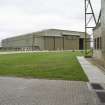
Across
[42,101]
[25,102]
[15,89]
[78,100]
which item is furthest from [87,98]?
[15,89]

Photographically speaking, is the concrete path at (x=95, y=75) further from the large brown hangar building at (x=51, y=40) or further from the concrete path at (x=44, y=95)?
the large brown hangar building at (x=51, y=40)

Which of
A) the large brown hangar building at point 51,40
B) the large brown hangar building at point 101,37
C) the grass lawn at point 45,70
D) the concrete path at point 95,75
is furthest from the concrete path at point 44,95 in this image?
the large brown hangar building at point 51,40

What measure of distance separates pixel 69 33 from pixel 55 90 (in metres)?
120

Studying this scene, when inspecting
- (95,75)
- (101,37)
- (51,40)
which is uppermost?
(51,40)

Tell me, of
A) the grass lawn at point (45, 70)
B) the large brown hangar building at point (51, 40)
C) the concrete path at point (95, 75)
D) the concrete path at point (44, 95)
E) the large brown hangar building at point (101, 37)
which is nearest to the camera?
the concrete path at point (44, 95)

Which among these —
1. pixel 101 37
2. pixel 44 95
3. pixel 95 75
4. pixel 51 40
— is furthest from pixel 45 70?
pixel 51 40

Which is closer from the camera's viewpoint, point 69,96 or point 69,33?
point 69,96

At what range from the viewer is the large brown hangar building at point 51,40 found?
117 meters

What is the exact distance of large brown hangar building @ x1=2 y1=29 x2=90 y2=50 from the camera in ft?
384

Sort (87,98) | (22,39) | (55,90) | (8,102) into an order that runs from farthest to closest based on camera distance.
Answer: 1. (22,39)
2. (55,90)
3. (87,98)
4. (8,102)

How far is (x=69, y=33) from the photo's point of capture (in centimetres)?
12850

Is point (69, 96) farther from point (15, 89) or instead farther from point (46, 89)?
point (15, 89)

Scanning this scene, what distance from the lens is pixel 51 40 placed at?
391ft

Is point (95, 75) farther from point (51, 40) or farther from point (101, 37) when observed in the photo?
point (51, 40)
